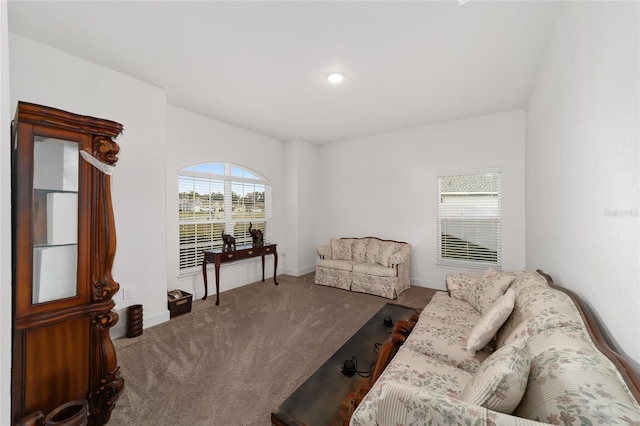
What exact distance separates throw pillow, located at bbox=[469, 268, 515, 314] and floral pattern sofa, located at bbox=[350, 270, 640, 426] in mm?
330

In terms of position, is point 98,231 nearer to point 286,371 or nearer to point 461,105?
point 286,371

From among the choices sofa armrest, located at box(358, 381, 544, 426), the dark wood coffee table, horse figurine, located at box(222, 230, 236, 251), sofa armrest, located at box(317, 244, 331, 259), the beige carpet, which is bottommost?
the beige carpet

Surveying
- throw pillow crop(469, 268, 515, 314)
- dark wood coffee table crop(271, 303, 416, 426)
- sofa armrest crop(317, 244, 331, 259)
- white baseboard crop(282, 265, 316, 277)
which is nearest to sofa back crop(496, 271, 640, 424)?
throw pillow crop(469, 268, 515, 314)

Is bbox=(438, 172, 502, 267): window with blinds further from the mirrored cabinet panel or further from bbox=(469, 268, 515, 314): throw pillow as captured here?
the mirrored cabinet panel

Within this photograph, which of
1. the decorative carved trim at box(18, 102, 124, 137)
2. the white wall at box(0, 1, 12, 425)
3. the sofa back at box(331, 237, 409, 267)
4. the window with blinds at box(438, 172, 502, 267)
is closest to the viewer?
the white wall at box(0, 1, 12, 425)

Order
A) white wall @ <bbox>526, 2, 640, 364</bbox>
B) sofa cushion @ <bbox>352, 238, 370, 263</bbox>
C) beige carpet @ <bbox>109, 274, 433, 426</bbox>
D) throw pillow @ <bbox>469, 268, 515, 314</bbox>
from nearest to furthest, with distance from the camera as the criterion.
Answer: white wall @ <bbox>526, 2, 640, 364</bbox> → beige carpet @ <bbox>109, 274, 433, 426</bbox> → throw pillow @ <bbox>469, 268, 515, 314</bbox> → sofa cushion @ <bbox>352, 238, 370, 263</bbox>

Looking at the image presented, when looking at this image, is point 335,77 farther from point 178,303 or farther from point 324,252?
point 178,303

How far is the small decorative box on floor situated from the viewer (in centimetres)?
318

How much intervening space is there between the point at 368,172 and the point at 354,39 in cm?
305

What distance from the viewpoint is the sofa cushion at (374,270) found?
13.1 ft

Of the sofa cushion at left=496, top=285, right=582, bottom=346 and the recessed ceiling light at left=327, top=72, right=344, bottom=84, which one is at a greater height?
the recessed ceiling light at left=327, top=72, right=344, bottom=84

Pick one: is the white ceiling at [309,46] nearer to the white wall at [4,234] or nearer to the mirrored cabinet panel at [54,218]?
the mirrored cabinet panel at [54,218]

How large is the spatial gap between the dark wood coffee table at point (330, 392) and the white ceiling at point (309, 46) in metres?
2.54

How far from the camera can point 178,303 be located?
Answer: 10.6 feet
